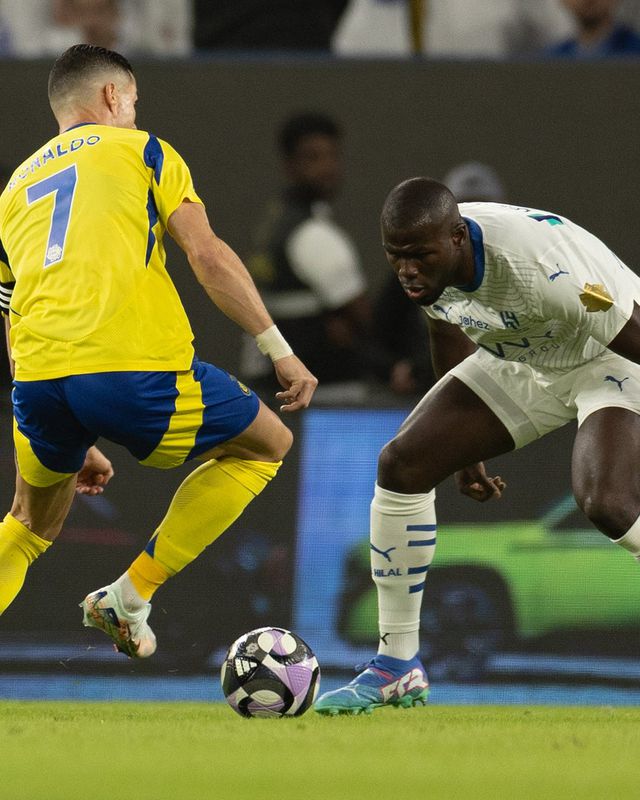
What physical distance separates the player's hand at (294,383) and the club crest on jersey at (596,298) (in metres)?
0.92

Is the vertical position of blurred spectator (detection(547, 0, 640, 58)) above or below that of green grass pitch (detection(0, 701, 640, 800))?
above

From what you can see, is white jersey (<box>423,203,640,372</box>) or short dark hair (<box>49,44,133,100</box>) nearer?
white jersey (<box>423,203,640,372</box>)

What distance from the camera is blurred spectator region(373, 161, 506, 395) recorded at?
25.0ft

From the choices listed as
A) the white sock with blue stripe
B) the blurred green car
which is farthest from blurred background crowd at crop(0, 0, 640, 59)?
the white sock with blue stripe

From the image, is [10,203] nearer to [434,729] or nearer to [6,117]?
[434,729]

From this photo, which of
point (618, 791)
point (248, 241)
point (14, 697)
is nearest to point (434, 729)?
point (618, 791)

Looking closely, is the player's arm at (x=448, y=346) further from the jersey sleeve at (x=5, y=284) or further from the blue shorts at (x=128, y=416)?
the jersey sleeve at (x=5, y=284)

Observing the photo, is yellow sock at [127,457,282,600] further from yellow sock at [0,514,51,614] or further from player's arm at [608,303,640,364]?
player's arm at [608,303,640,364]

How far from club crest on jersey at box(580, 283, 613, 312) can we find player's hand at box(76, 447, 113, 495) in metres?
1.82

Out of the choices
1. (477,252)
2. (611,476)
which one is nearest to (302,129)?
(477,252)

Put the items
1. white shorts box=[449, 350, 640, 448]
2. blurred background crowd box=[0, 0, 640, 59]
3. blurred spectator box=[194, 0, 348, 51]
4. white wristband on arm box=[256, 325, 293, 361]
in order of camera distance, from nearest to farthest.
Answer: white wristband on arm box=[256, 325, 293, 361] < white shorts box=[449, 350, 640, 448] < blurred spectator box=[194, 0, 348, 51] < blurred background crowd box=[0, 0, 640, 59]

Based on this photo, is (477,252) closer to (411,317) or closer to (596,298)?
(596,298)

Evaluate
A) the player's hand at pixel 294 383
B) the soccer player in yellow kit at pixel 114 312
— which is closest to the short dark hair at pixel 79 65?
the soccer player in yellow kit at pixel 114 312

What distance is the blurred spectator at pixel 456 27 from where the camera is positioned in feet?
27.5
